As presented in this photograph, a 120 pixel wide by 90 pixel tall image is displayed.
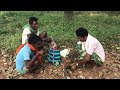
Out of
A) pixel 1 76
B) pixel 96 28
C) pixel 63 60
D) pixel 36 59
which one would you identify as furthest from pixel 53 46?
pixel 96 28

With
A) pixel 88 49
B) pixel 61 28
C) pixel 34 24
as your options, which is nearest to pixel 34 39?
pixel 34 24

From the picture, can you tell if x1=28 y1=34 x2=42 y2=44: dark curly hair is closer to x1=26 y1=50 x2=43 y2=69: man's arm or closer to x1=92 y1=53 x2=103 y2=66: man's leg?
x1=26 y1=50 x2=43 y2=69: man's arm

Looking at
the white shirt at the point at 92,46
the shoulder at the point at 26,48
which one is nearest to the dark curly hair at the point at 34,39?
the shoulder at the point at 26,48

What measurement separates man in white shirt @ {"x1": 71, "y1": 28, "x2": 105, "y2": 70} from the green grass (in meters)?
1.19

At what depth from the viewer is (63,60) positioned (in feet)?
22.3

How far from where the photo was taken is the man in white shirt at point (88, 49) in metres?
6.18

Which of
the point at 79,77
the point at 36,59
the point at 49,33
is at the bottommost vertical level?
the point at 79,77

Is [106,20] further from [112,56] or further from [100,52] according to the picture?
[100,52]

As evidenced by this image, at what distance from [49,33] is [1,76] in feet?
7.19

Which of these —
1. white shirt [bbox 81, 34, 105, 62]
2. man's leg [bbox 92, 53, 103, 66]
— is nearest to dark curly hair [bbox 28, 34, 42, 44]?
white shirt [bbox 81, 34, 105, 62]

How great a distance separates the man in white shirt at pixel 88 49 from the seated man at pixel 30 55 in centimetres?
78

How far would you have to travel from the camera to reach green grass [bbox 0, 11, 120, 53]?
25.5 ft

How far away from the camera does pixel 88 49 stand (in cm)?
617

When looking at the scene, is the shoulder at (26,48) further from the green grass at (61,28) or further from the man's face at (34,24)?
the green grass at (61,28)
